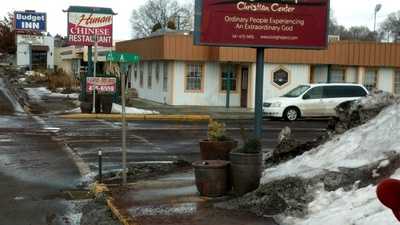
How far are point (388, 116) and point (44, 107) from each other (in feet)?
80.1

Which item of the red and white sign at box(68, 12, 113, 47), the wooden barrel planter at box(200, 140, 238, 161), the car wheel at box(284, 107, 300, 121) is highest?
the red and white sign at box(68, 12, 113, 47)

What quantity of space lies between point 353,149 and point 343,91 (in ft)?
60.6

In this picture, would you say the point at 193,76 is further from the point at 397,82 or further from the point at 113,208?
the point at 113,208

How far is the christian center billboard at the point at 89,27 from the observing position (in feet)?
96.4

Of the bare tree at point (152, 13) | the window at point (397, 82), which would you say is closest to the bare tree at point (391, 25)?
the bare tree at point (152, 13)

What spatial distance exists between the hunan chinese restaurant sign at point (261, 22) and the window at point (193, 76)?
68.5ft

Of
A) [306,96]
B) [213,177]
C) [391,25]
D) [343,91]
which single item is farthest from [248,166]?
[391,25]

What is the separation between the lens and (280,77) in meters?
32.2

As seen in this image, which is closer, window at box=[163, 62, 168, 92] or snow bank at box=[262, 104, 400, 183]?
snow bank at box=[262, 104, 400, 183]

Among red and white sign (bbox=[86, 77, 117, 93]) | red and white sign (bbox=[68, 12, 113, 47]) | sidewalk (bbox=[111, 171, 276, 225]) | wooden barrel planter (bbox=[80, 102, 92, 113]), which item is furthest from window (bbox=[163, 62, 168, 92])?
sidewalk (bbox=[111, 171, 276, 225])

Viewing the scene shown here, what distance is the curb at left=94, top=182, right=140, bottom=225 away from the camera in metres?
7.84

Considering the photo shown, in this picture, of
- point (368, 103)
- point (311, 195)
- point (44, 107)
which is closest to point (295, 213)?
point (311, 195)

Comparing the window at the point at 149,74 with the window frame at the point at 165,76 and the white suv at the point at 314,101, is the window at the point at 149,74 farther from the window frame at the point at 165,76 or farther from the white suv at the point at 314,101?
the white suv at the point at 314,101

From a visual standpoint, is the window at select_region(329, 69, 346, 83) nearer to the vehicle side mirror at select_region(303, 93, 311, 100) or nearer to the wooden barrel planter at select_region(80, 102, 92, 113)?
the vehicle side mirror at select_region(303, 93, 311, 100)
